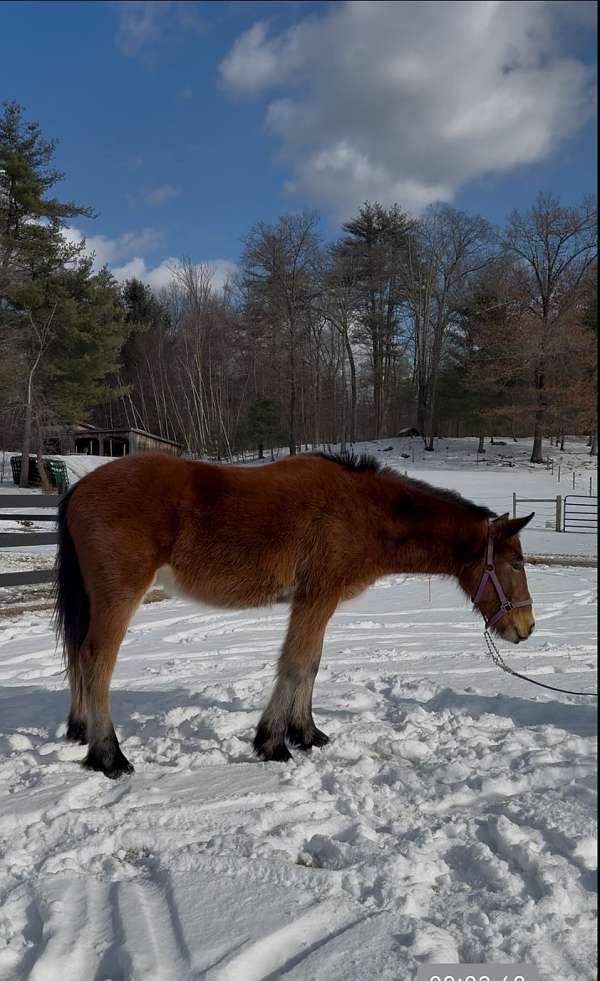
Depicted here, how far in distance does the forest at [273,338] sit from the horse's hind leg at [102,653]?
253cm

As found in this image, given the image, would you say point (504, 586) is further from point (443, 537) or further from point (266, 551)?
point (266, 551)

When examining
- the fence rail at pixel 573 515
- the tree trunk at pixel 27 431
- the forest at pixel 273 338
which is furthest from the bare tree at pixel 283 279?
the tree trunk at pixel 27 431

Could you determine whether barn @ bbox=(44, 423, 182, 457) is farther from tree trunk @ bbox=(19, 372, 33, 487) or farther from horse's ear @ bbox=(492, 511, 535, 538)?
horse's ear @ bbox=(492, 511, 535, 538)

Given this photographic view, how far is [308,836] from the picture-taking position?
262cm

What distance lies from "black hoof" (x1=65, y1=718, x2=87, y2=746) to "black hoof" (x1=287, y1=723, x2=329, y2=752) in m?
1.22

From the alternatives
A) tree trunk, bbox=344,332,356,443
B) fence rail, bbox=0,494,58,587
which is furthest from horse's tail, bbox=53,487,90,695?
tree trunk, bbox=344,332,356,443

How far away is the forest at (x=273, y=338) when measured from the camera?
8.44 metres

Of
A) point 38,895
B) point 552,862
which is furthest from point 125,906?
point 552,862

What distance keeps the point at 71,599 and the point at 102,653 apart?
0.45 meters

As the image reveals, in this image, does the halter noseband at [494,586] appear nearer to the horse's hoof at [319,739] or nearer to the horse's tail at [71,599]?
the horse's hoof at [319,739]

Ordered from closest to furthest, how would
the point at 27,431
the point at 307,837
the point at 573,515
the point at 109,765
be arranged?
the point at 307,837, the point at 109,765, the point at 573,515, the point at 27,431

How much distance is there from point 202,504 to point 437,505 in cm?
146

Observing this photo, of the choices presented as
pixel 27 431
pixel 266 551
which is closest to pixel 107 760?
pixel 266 551

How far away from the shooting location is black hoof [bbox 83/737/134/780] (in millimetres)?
3295
